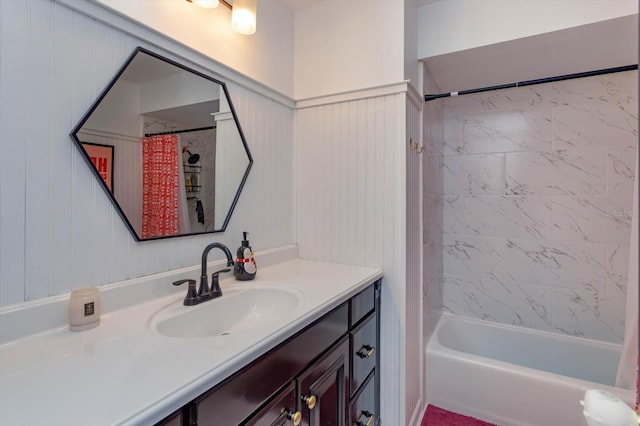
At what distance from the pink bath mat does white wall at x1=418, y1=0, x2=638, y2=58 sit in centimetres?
218

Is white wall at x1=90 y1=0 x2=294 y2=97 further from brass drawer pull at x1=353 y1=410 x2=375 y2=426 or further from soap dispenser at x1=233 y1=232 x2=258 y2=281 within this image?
brass drawer pull at x1=353 y1=410 x2=375 y2=426

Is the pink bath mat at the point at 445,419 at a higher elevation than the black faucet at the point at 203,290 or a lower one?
lower

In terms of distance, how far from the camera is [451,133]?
261cm

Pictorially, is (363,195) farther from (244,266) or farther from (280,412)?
(280,412)

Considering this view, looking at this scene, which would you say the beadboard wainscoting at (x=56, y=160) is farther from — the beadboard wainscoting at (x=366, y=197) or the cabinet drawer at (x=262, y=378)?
the beadboard wainscoting at (x=366, y=197)

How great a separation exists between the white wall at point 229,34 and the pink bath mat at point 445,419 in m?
2.14

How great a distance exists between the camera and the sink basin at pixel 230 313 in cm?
103

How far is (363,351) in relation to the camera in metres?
1.44

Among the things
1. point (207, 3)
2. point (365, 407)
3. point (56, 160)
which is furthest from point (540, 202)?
point (56, 160)

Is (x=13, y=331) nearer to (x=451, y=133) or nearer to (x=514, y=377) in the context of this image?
(x=514, y=377)

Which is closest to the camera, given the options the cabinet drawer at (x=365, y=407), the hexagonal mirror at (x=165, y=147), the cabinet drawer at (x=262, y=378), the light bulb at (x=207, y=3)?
the cabinet drawer at (x=262, y=378)

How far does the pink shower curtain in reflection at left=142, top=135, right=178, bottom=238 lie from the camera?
3.81ft

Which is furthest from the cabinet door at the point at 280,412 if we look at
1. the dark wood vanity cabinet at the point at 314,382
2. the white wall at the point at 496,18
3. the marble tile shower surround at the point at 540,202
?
the white wall at the point at 496,18

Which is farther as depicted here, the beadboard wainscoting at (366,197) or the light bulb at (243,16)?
the beadboard wainscoting at (366,197)
